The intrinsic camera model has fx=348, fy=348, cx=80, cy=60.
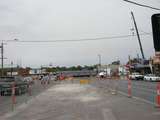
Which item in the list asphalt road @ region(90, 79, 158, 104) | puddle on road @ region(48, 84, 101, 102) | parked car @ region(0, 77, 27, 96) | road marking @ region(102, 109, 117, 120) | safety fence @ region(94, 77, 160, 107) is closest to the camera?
road marking @ region(102, 109, 117, 120)

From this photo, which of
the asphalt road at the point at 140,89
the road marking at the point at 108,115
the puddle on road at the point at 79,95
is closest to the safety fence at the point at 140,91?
the asphalt road at the point at 140,89

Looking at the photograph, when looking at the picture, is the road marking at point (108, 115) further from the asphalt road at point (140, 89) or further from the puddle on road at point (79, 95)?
the puddle on road at point (79, 95)

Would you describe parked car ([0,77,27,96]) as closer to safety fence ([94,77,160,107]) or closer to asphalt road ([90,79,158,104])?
safety fence ([94,77,160,107])

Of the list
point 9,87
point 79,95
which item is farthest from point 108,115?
point 9,87

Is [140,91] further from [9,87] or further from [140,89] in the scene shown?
[9,87]

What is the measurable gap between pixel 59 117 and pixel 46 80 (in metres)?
57.3

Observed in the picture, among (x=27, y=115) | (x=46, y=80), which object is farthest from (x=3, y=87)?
(x=46, y=80)

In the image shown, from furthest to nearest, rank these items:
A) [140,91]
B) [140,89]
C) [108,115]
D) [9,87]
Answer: [140,89] < [9,87] < [140,91] < [108,115]

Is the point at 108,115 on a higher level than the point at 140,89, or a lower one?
lower

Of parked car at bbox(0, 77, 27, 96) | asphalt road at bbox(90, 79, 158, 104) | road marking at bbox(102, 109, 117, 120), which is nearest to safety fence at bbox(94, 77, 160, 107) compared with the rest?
asphalt road at bbox(90, 79, 158, 104)

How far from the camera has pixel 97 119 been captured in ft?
41.1

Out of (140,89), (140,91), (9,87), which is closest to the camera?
(140,91)

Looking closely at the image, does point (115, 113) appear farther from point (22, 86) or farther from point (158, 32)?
point (22, 86)

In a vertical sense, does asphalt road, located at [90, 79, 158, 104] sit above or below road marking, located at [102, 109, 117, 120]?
above
